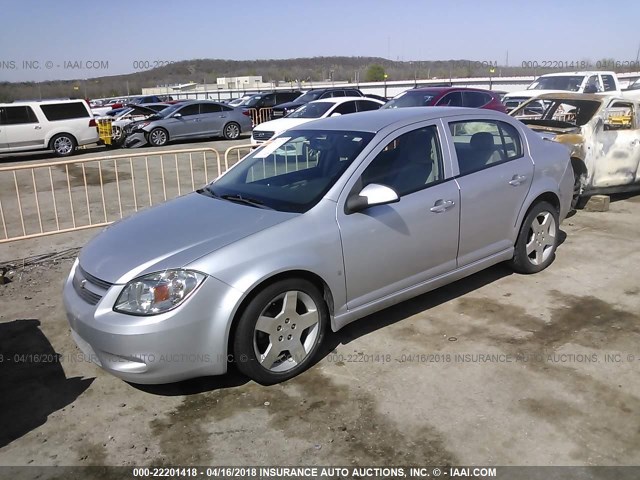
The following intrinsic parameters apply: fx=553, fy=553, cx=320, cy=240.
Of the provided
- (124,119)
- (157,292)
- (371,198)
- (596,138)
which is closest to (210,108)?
(124,119)

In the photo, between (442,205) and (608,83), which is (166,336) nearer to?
(442,205)

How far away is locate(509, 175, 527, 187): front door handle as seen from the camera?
4.97 m

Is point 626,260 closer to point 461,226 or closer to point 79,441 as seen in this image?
point 461,226

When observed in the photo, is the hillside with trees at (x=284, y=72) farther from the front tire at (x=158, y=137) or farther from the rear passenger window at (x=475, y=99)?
the rear passenger window at (x=475, y=99)

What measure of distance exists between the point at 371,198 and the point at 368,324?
1244mm

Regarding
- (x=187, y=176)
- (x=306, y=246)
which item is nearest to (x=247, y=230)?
(x=306, y=246)

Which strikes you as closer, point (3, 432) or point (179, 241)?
point (3, 432)

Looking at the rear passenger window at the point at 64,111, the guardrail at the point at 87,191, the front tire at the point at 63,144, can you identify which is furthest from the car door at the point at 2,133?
the guardrail at the point at 87,191

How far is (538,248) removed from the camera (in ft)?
18.0

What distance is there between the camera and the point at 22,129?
678 inches

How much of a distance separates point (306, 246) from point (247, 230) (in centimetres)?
40

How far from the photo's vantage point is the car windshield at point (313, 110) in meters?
15.4

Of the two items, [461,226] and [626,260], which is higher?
[461,226]

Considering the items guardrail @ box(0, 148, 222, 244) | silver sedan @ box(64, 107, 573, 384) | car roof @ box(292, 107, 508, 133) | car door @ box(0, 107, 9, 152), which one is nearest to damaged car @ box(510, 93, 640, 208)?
silver sedan @ box(64, 107, 573, 384)
